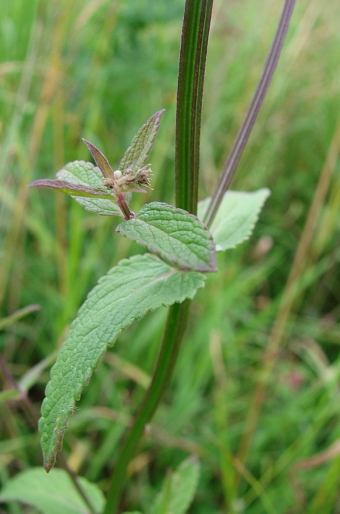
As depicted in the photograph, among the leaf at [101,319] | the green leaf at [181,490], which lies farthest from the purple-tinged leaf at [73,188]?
the green leaf at [181,490]

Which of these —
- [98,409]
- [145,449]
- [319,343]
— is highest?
[319,343]

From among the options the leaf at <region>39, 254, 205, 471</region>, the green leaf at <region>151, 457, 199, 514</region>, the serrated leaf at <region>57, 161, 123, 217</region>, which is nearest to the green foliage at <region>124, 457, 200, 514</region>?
the green leaf at <region>151, 457, 199, 514</region>

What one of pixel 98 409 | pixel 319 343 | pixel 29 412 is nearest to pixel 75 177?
pixel 29 412

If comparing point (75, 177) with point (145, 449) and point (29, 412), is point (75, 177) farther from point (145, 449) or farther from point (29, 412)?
point (145, 449)

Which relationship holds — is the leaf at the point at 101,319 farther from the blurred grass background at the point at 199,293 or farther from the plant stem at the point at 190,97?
the blurred grass background at the point at 199,293

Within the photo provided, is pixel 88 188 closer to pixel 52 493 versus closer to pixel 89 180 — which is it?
pixel 89 180
